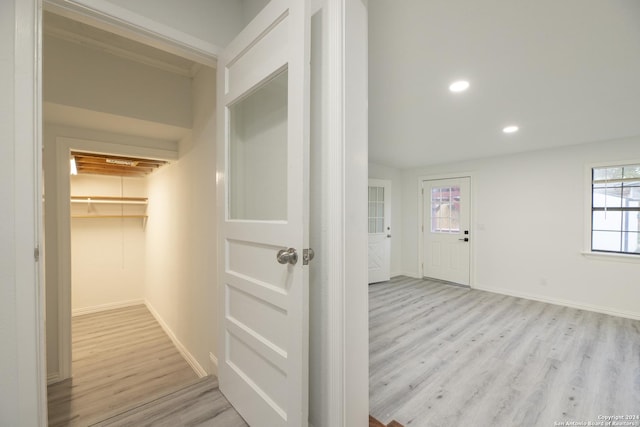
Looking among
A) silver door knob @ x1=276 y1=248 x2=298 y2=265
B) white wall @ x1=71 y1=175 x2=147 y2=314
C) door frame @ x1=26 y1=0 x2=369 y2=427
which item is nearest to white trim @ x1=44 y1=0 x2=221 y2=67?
door frame @ x1=26 y1=0 x2=369 y2=427

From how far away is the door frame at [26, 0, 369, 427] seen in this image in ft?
3.17

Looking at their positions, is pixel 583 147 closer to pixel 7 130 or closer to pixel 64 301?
pixel 7 130

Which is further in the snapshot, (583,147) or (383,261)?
(383,261)

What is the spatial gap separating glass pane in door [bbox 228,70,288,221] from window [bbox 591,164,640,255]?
4.71m

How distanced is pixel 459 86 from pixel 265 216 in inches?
78.8

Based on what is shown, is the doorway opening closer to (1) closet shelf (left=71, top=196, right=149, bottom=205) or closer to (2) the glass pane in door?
(2) the glass pane in door

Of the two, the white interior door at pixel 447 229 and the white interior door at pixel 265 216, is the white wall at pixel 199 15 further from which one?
the white interior door at pixel 447 229

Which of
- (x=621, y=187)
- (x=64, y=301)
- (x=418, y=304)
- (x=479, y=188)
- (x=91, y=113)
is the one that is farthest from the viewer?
(x=479, y=188)

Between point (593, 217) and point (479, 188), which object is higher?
point (479, 188)

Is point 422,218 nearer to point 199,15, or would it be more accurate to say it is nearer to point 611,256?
point 611,256

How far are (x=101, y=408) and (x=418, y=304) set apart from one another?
12.4 feet

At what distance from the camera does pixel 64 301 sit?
2.25 metres

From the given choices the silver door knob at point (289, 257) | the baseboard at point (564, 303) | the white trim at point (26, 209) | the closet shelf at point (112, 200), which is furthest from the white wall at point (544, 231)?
the closet shelf at point (112, 200)

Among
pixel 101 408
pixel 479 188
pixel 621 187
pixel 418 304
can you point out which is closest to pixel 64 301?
pixel 101 408
